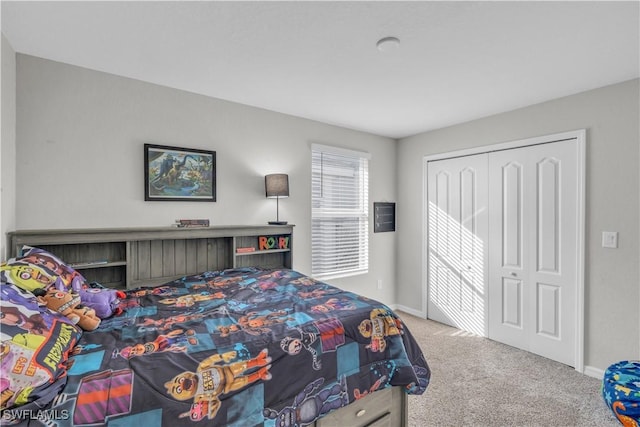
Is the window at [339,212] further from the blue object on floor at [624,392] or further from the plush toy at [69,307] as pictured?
the blue object on floor at [624,392]

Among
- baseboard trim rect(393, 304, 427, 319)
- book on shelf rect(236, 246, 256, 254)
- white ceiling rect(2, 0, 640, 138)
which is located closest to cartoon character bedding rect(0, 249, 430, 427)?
book on shelf rect(236, 246, 256, 254)

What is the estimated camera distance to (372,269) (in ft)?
13.7

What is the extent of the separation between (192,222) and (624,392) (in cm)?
324

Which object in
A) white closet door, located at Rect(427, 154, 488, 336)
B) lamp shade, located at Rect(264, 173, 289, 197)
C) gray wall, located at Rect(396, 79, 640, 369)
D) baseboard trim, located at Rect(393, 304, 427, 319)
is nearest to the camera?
gray wall, located at Rect(396, 79, 640, 369)

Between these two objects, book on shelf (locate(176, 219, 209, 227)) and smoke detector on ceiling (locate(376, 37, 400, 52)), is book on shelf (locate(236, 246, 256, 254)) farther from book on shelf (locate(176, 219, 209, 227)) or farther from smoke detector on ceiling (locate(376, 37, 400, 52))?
smoke detector on ceiling (locate(376, 37, 400, 52))

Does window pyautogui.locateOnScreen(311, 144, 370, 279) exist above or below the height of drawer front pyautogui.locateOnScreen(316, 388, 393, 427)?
above

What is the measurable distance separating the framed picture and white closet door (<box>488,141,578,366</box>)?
299cm

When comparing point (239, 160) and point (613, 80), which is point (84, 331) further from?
point (613, 80)

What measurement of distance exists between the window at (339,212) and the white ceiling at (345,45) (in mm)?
998

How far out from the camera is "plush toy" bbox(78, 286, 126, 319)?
1.63m

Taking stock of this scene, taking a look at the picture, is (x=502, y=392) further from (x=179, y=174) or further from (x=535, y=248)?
(x=179, y=174)

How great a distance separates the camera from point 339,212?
12.7 ft

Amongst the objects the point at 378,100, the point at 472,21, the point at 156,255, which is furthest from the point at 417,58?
the point at 156,255

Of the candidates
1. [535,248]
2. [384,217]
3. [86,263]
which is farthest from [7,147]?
[535,248]
